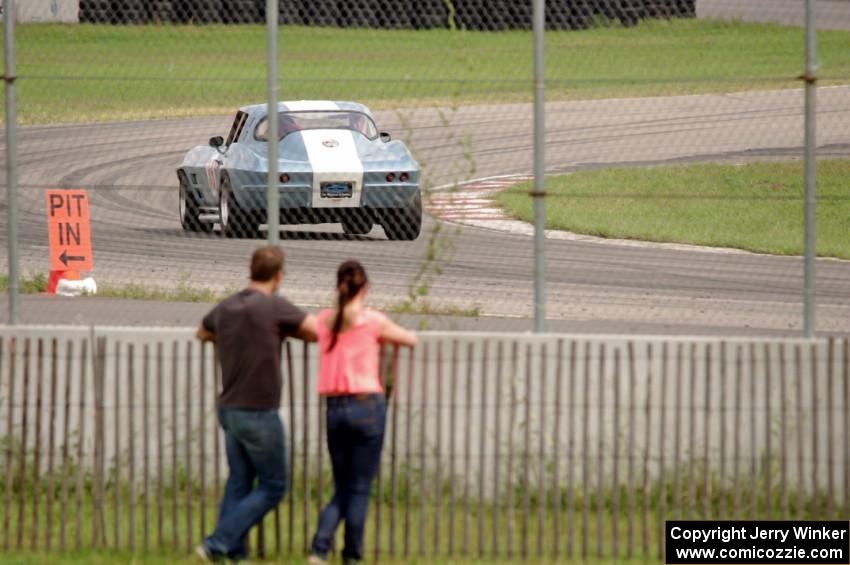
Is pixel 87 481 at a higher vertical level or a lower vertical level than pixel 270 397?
lower

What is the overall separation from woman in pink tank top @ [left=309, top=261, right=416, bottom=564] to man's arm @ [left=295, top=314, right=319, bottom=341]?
51mm

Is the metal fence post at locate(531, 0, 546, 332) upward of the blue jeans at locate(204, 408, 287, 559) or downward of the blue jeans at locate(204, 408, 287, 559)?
upward

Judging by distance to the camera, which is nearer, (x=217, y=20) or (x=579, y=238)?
(x=217, y=20)

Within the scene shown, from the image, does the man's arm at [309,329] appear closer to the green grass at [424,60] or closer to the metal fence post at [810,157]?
the green grass at [424,60]

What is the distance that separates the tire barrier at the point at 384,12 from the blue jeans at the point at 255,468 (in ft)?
8.89

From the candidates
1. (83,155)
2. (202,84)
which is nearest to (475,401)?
(202,84)

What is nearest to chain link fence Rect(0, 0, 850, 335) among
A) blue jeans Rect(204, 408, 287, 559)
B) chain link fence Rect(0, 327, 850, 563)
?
chain link fence Rect(0, 327, 850, 563)

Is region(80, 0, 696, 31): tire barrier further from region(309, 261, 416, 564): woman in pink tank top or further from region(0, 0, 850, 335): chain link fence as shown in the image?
region(309, 261, 416, 564): woman in pink tank top

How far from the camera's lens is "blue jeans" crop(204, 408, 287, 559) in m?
6.55

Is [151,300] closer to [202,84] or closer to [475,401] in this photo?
[202,84]

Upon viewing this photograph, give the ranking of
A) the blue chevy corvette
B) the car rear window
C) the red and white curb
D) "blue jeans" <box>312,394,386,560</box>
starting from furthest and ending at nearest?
the red and white curb → the car rear window → the blue chevy corvette → "blue jeans" <box>312,394,386,560</box>

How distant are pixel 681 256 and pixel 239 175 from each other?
20.2 feet

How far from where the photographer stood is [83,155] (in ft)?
44.2

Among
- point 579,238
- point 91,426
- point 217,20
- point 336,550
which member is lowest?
point 336,550
